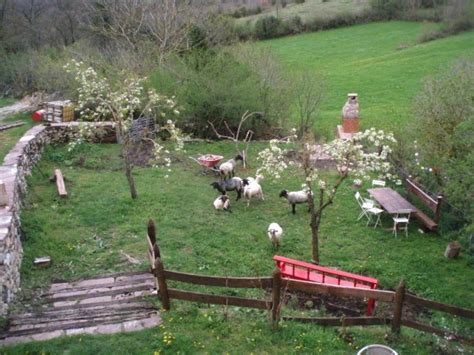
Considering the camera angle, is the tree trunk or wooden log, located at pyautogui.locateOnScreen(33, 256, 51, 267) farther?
the tree trunk

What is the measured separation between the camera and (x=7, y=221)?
33.0 feet

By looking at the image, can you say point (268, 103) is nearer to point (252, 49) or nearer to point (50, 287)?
point (252, 49)

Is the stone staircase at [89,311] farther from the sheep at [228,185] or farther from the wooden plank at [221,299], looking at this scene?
the sheep at [228,185]

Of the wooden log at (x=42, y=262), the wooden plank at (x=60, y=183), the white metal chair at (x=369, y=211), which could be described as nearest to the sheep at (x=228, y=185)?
the white metal chair at (x=369, y=211)

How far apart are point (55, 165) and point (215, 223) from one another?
7.38 metres

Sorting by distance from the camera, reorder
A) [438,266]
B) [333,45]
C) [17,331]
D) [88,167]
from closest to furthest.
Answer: [17,331] < [438,266] < [88,167] < [333,45]

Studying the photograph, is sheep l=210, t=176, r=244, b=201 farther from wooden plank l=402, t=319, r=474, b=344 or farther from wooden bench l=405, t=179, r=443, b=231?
wooden plank l=402, t=319, r=474, b=344

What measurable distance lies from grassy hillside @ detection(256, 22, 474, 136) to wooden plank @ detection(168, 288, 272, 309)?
49.8 feet

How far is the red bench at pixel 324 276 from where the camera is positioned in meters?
10.3

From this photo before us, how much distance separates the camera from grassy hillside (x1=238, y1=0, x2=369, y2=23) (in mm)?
48900

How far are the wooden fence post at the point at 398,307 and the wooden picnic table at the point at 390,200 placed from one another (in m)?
5.44

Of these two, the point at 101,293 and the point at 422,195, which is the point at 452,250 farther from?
the point at 101,293

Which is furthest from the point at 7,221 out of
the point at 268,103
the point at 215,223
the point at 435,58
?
the point at 435,58

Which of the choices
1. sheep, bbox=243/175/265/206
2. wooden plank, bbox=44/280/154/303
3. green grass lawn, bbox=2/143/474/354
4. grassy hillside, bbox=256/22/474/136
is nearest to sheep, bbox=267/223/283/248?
green grass lawn, bbox=2/143/474/354
